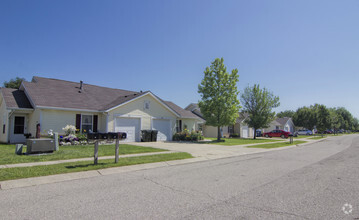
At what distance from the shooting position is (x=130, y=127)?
1994cm

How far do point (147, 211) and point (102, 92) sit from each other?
67.6 ft

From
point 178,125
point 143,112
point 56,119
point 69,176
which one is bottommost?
point 69,176

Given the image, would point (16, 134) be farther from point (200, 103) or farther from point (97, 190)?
point (200, 103)

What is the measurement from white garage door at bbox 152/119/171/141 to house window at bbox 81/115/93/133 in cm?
589

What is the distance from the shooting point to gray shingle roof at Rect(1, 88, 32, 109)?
52.2 feet

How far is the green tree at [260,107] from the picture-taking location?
33844 mm

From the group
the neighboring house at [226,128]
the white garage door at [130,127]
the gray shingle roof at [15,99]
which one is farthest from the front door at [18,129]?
the neighboring house at [226,128]

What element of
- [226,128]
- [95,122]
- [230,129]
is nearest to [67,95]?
[95,122]

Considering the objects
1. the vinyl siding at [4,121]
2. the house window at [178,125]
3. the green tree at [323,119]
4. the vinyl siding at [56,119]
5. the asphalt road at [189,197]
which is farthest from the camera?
the green tree at [323,119]

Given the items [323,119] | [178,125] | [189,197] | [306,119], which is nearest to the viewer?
[189,197]

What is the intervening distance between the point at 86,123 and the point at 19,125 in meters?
4.96

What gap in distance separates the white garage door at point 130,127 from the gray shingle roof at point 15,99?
6799 millimetres

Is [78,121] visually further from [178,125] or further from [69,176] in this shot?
[69,176]

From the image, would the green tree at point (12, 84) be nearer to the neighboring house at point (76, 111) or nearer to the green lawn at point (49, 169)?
the neighboring house at point (76, 111)
